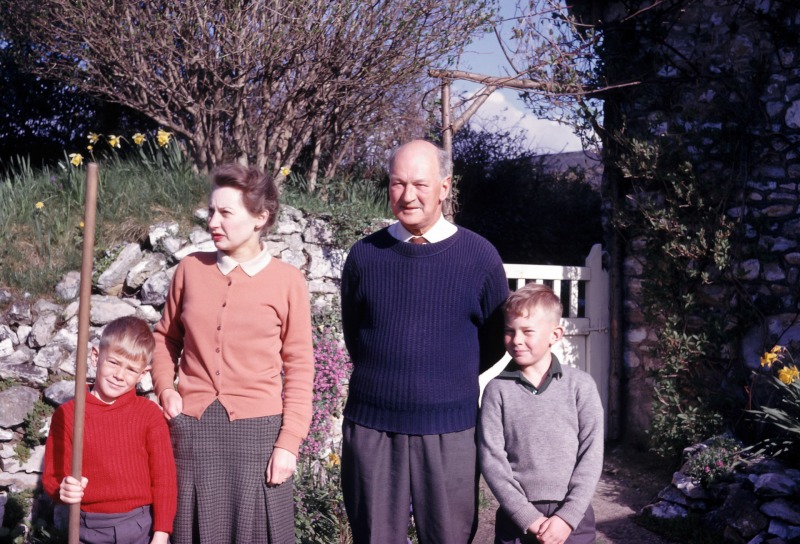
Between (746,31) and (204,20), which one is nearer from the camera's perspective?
(204,20)

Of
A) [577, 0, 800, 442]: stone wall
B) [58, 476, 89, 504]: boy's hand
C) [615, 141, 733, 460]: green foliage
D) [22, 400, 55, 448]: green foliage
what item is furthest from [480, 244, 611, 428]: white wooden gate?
[58, 476, 89, 504]: boy's hand

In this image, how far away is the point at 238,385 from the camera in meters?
2.28

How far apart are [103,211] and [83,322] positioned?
264 centimetres

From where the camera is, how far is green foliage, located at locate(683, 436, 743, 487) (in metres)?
4.13

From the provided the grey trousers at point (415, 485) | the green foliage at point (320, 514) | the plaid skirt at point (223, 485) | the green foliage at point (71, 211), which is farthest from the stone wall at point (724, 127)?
the plaid skirt at point (223, 485)

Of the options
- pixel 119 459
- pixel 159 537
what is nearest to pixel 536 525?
pixel 159 537

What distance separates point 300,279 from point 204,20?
2.63 metres

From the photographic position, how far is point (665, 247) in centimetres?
491

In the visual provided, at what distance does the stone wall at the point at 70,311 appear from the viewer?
3.67 metres

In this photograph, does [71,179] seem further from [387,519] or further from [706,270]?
[706,270]

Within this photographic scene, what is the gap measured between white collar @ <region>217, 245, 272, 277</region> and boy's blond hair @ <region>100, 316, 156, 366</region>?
316 millimetres

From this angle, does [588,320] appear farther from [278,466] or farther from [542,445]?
[278,466]

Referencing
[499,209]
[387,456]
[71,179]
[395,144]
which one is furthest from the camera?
[499,209]

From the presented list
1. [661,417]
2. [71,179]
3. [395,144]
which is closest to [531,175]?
[395,144]
